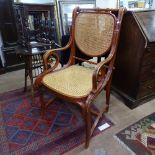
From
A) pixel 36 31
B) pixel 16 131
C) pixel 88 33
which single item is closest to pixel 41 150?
pixel 16 131

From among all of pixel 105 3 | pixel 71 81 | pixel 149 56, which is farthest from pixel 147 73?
pixel 105 3

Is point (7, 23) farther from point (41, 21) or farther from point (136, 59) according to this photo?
point (136, 59)

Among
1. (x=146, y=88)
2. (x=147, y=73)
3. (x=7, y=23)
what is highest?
(x=7, y=23)

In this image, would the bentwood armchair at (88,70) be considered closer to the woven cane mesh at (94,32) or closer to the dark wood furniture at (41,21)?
the woven cane mesh at (94,32)

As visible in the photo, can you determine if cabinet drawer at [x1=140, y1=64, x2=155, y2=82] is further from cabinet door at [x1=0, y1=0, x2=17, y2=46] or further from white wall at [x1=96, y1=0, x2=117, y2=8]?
white wall at [x1=96, y1=0, x2=117, y2=8]

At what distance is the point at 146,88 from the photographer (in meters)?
1.77

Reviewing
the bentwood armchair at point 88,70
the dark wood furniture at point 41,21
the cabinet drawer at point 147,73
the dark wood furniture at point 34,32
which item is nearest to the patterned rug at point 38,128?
the bentwood armchair at point 88,70

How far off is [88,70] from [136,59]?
489 mm

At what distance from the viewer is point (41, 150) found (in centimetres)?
132

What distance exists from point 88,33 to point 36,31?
1.16 m

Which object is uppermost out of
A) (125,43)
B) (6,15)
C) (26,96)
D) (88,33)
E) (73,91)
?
(6,15)

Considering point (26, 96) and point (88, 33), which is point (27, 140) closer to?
point (26, 96)

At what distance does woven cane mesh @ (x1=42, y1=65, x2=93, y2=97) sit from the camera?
48.8 inches

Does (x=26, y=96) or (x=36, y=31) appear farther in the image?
(x=36, y=31)
